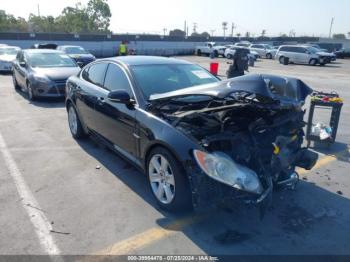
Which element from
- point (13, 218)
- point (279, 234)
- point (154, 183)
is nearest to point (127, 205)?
point (154, 183)

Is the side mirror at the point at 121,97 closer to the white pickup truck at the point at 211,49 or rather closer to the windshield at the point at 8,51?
the windshield at the point at 8,51

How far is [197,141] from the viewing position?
10.8 ft

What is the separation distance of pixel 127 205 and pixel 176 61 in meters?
2.47

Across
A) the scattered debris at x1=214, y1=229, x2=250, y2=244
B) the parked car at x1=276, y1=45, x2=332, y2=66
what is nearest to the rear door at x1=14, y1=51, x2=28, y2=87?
the scattered debris at x1=214, y1=229, x2=250, y2=244

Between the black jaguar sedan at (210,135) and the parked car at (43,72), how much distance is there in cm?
617

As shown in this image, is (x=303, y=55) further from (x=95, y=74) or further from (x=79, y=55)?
(x=95, y=74)

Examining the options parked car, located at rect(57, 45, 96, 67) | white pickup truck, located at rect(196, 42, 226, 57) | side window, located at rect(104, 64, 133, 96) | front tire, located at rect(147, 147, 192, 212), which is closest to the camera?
front tire, located at rect(147, 147, 192, 212)

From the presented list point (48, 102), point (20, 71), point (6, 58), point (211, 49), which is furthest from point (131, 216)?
point (211, 49)

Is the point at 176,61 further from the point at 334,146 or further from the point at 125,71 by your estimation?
the point at 334,146

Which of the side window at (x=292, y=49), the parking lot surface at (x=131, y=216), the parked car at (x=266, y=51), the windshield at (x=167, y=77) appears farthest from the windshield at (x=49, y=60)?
the parked car at (x=266, y=51)

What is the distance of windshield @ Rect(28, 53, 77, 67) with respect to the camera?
10914mm

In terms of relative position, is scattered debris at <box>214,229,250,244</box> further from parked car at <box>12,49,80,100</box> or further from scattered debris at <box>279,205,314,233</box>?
parked car at <box>12,49,80,100</box>

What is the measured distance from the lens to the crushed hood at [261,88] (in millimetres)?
3115

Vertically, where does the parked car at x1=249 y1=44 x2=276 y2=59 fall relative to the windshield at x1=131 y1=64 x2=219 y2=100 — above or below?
below
